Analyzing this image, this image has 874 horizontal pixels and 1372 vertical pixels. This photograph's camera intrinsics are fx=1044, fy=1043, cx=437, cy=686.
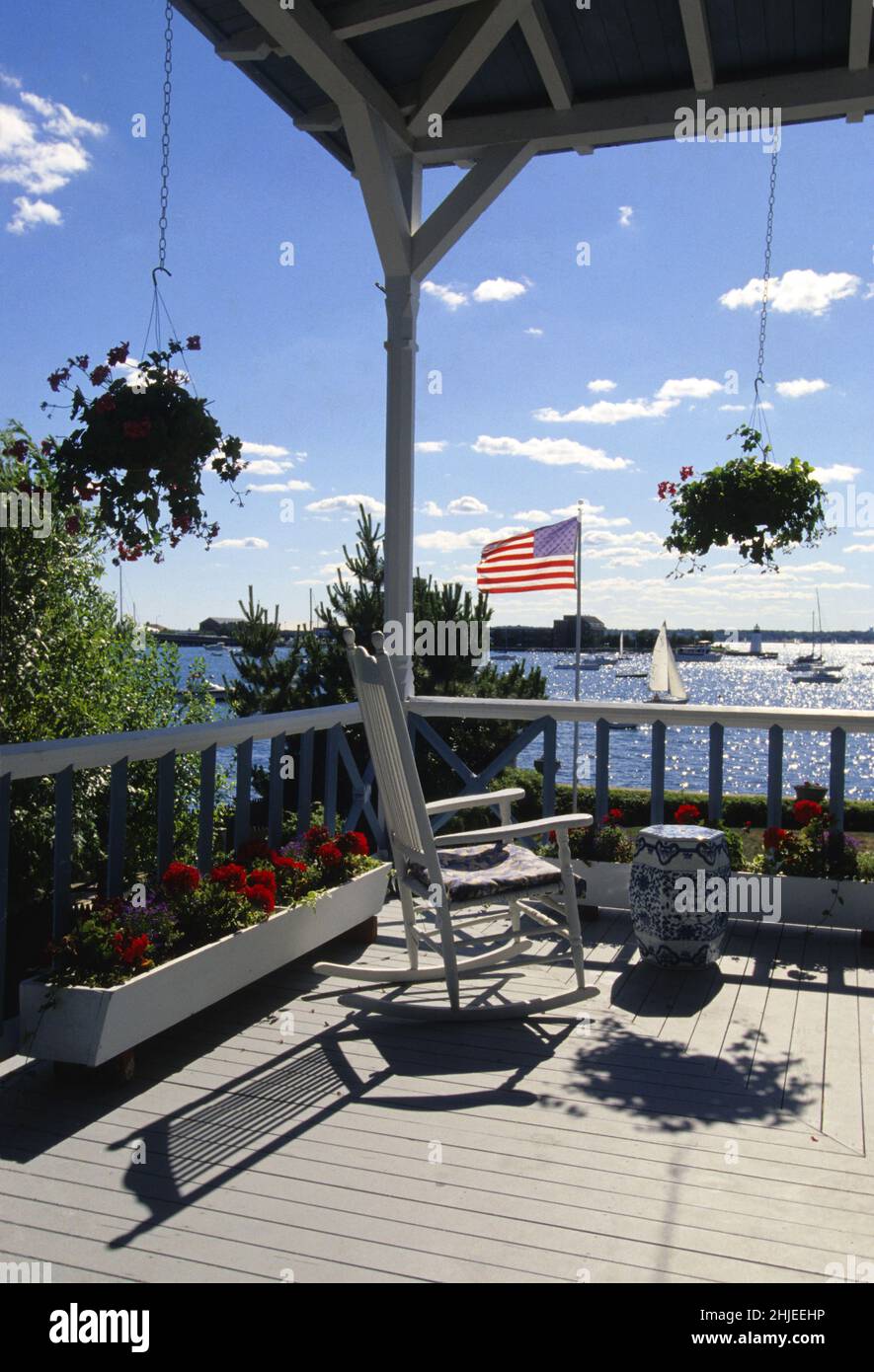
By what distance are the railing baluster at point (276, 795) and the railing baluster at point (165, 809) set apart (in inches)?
23.6

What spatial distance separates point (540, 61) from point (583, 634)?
8.60 metres

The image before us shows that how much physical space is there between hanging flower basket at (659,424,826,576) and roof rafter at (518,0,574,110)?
5.24 ft

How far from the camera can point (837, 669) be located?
57.2m

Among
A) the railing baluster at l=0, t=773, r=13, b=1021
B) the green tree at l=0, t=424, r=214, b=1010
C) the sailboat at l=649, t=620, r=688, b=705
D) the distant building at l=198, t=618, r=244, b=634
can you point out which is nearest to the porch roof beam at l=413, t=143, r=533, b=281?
the railing baluster at l=0, t=773, r=13, b=1021

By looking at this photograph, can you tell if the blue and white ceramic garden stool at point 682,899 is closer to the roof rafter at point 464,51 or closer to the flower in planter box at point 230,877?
the flower in planter box at point 230,877

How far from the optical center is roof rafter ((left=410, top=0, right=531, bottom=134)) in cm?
361

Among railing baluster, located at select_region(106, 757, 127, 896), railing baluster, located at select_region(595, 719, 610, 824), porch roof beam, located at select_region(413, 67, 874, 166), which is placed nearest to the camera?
railing baluster, located at select_region(106, 757, 127, 896)

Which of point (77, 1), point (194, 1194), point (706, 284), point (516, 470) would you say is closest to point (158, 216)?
point (77, 1)

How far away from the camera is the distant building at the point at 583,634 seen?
11219mm

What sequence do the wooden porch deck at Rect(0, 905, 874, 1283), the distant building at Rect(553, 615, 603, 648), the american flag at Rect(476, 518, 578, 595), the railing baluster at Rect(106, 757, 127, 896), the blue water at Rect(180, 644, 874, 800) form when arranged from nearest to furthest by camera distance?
1. the wooden porch deck at Rect(0, 905, 874, 1283)
2. the railing baluster at Rect(106, 757, 127, 896)
3. the american flag at Rect(476, 518, 578, 595)
4. the distant building at Rect(553, 615, 603, 648)
5. the blue water at Rect(180, 644, 874, 800)

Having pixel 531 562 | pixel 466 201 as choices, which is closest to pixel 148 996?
pixel 466 201

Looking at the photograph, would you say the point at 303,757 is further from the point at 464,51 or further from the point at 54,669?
the point at 54,669

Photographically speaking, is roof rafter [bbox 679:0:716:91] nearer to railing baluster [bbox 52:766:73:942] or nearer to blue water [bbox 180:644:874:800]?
railing baluster [bbox 52:766:73:942]

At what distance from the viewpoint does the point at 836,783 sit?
166 inches
